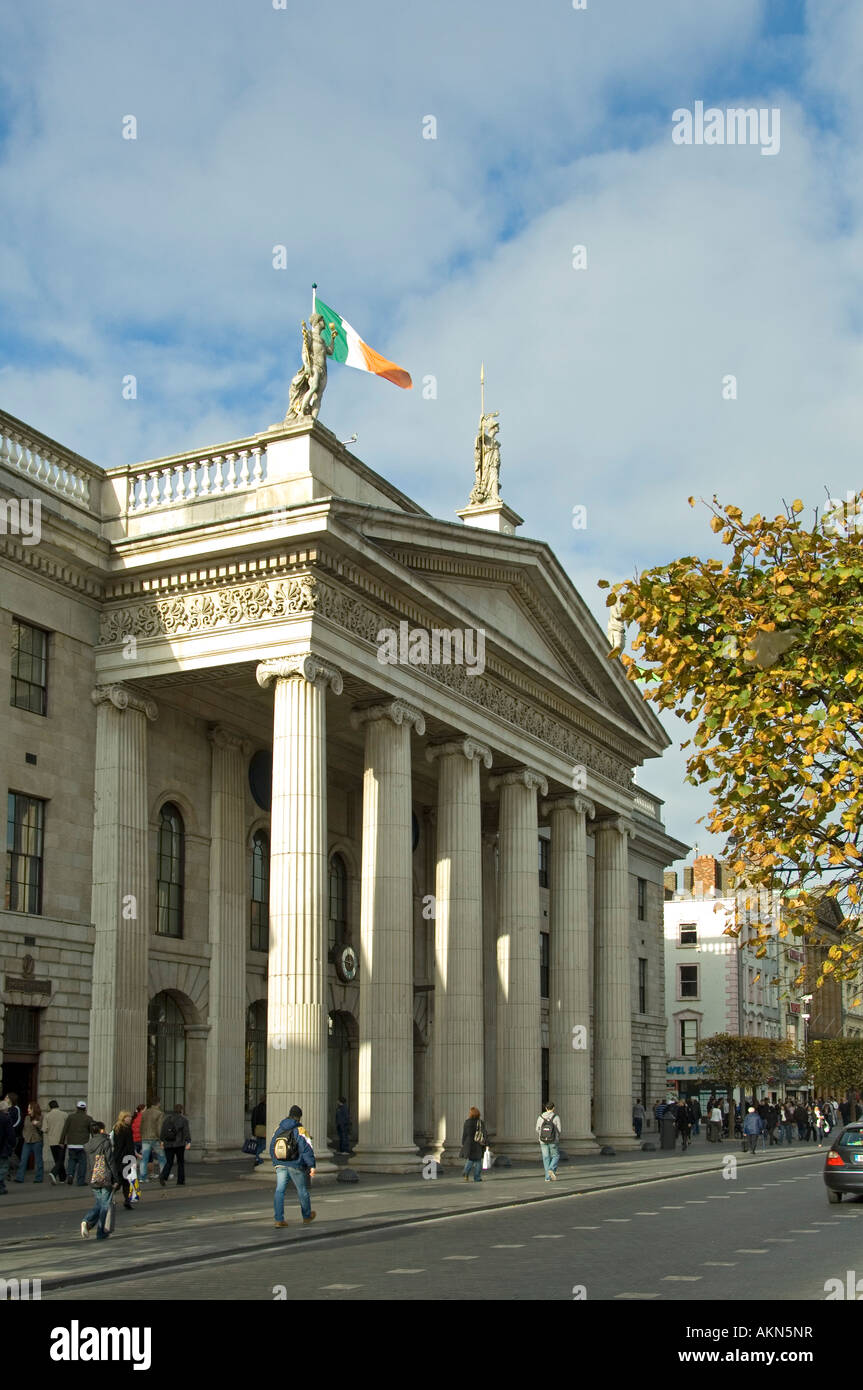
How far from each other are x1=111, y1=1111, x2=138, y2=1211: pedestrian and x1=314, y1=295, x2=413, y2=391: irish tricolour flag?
16.5m

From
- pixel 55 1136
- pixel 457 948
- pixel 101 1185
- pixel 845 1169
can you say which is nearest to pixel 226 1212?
pixel 101 1185

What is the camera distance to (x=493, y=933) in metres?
46.0

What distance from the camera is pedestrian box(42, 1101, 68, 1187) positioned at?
88.8 ft

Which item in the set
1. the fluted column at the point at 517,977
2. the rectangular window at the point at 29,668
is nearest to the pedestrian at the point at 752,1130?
the fluted column at the point at 517,977

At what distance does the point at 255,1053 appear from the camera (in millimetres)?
36000

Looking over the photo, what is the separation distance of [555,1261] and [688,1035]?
75.0m

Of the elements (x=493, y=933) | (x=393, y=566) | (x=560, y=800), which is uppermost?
(x=393, y=566)

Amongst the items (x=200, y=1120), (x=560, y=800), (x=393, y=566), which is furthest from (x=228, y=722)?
(x=560, y=800)

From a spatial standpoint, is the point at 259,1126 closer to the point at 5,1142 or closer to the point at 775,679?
the point at 5,1142

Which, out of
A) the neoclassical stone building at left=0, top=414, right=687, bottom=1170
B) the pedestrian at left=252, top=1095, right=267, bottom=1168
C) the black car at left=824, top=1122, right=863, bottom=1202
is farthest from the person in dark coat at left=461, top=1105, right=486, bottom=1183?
the black car at left=824, top=1122, right=863, bottom=1202

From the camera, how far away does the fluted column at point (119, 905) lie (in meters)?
29.4

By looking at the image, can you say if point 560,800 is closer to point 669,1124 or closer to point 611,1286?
point 669,1124

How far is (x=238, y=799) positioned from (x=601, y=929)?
52.4 ft

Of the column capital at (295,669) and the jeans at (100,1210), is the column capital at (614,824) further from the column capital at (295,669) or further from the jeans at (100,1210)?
the jeans at (100,1210)
